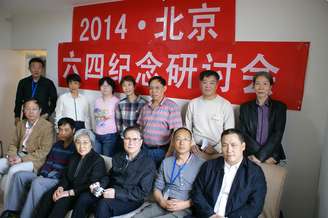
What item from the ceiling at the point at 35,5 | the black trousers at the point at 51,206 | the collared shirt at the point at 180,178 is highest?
the ceiling at the point at 35,5

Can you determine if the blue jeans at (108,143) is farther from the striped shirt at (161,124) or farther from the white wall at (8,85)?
the white wall at (8,85)

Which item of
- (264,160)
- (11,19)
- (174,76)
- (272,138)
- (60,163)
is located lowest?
(60,163)

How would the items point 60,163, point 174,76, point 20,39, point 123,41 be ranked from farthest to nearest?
point 20,39 < point 123,41 < point 174,76 < point 60,163

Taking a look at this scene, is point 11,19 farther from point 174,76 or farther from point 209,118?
point 209,118

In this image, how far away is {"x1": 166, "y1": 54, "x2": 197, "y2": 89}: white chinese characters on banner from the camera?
3072 millimetres

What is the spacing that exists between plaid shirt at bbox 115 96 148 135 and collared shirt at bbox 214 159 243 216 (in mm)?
1323

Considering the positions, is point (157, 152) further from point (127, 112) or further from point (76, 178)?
point (76, 178)

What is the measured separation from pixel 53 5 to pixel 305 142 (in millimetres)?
3530

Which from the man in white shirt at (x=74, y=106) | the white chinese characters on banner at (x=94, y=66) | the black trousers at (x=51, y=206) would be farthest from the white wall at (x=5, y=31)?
the black trousers at (x=51, y=206)

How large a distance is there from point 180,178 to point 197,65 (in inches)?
49.7

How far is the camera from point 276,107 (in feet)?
7.95

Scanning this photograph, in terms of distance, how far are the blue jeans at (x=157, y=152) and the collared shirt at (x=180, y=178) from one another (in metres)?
0.37

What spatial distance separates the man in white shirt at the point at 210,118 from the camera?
8.72 feet

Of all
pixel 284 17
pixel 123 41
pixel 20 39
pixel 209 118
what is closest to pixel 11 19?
pixel 20 39
